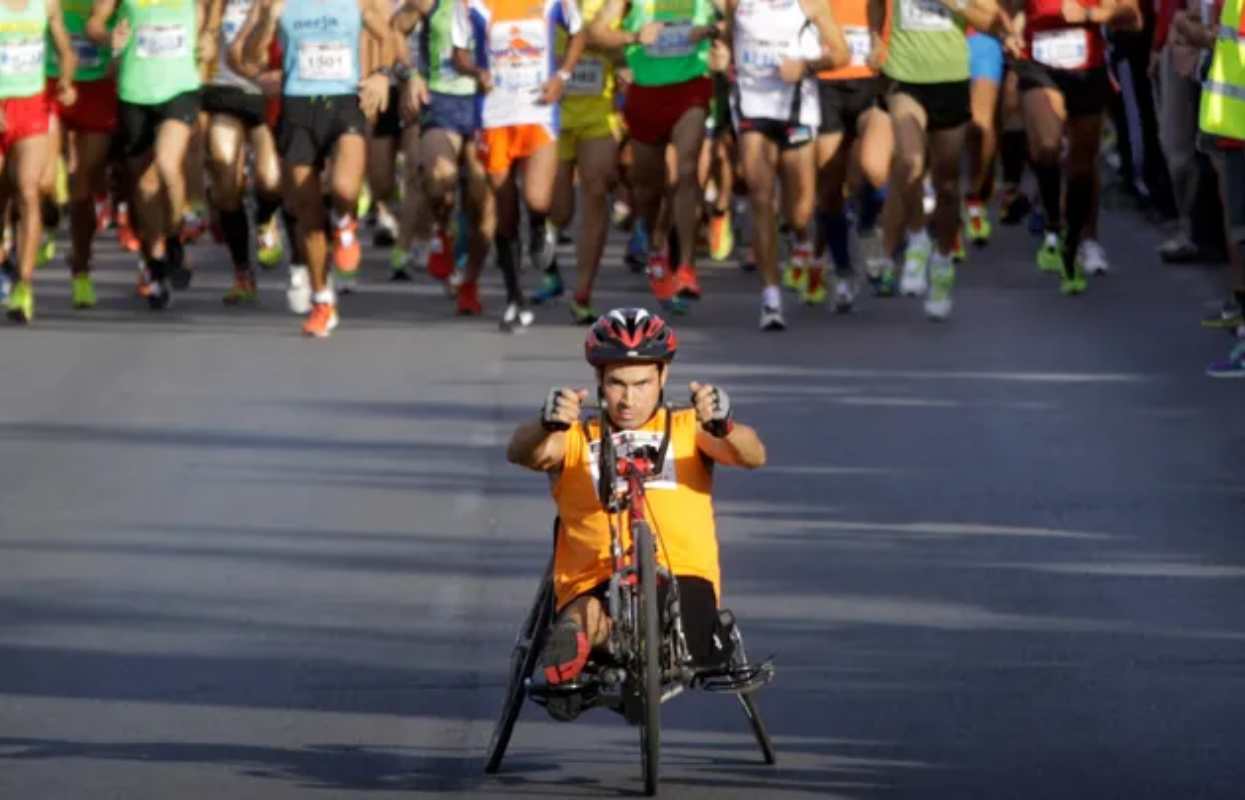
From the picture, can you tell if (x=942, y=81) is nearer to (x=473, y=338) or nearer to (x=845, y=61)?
(x=845, y=61)

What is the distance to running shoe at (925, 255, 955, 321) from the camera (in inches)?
736

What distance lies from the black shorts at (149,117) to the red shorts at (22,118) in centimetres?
61

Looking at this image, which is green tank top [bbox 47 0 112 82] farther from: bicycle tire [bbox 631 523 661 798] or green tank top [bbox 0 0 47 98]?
bicycle tire [bbox 631 523 661 798]

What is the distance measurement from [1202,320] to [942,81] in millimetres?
1781

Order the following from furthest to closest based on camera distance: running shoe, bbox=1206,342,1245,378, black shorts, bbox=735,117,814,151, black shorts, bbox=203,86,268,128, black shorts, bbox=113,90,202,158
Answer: black shorts, bbox=203,86,268,128 < black shorts, bbox=113,90,202,158 < black shorts, bbox=735,117,814,151 < running shoe, bbox=1206,342,1245,378

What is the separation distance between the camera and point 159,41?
19.9 m

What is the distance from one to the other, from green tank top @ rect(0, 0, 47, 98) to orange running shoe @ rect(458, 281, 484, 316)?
2.48m

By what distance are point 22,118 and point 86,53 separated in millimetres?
1023

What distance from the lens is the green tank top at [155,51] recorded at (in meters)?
19.9

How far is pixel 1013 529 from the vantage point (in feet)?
40.1

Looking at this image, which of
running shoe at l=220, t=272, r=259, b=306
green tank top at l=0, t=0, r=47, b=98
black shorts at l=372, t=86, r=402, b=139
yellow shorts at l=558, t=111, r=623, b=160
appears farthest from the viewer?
Result: black shorts at l=372, t=86, r=402, b=139

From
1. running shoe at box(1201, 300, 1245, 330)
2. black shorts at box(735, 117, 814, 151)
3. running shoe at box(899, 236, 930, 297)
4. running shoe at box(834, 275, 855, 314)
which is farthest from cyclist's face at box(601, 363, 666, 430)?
running shoe at box(834, 275, 855, 314)

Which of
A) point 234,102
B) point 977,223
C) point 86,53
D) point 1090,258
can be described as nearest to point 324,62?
point 234,102

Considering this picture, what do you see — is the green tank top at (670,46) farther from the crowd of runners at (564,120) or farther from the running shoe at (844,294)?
the running shoe at (844,294)
